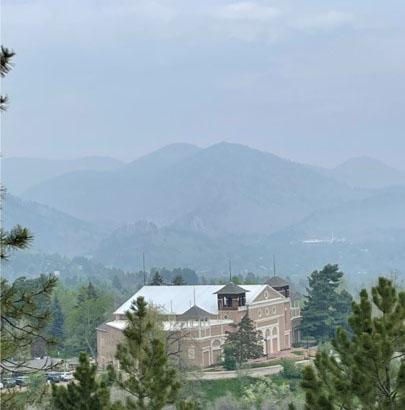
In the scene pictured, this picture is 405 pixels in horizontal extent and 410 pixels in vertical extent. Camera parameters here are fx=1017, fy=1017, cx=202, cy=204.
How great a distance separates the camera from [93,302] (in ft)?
133

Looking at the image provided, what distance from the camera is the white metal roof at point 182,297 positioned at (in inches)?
1444

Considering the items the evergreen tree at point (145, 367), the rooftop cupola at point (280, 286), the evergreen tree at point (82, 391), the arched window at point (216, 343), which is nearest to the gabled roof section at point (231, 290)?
the arched window at point (216, 343)

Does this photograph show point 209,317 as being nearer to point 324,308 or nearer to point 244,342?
point 244,342

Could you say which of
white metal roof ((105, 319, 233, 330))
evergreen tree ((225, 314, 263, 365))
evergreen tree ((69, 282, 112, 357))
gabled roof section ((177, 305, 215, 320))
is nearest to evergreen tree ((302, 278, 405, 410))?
white metal roof ((105, 319, 233, 330))

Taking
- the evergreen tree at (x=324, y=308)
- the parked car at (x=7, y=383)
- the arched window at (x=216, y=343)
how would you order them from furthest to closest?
the evergreen tree at (x=324, y=308), the arched window at (x=216, y=343), the parked car at (x=7, y=383)

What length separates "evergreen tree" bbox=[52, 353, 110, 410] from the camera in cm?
962

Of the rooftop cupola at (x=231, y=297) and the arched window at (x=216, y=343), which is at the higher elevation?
the rooftop cupola at (x=231, y=297)

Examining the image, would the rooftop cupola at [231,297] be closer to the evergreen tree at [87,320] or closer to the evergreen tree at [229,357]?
the evergreen tree at [229,357]

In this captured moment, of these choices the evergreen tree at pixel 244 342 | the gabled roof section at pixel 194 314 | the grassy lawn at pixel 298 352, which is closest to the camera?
the evergreen tree at pixel 244 342

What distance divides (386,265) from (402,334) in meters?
141

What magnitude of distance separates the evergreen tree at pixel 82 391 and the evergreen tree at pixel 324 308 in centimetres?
2868

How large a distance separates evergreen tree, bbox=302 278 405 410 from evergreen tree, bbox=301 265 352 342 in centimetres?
2847

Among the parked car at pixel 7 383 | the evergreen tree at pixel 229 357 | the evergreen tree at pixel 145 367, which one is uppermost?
the evergreen tree at pixel 229 357

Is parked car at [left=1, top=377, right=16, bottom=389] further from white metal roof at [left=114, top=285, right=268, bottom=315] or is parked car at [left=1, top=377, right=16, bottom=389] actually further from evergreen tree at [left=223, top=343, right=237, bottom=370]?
white metal roof at [left=114, top=285, right=268, bottom=315]
